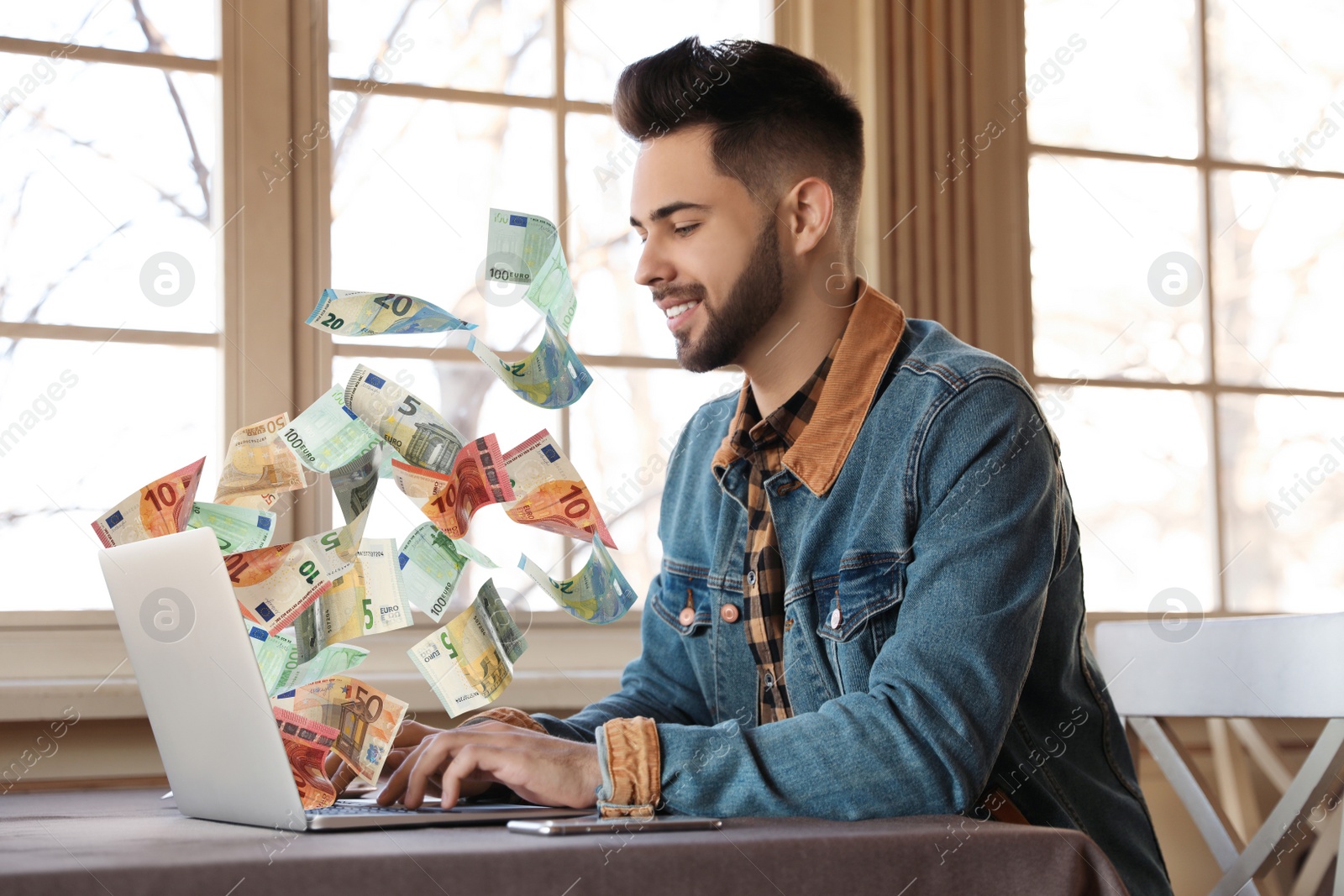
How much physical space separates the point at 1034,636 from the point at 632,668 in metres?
0.62

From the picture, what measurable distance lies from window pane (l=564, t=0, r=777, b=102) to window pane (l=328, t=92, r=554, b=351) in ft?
0.38

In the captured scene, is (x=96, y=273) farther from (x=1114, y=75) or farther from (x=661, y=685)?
(x=1114, y=75)

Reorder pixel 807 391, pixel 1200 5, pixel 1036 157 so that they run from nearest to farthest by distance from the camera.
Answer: pixel 807 391 → pixel 1036 157 → pixel 1200 5

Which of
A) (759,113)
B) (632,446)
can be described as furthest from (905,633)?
(632,446)

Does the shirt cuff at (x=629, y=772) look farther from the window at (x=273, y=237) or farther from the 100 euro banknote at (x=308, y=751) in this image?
the window at (x=273, y=237)

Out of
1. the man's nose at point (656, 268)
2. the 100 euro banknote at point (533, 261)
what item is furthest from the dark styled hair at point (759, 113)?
the 100 euro banknote at point (533, 261)

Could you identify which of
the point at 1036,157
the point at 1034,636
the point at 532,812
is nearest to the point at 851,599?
the point at 1034,636

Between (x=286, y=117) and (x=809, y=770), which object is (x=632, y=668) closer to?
(x=809, y=770)

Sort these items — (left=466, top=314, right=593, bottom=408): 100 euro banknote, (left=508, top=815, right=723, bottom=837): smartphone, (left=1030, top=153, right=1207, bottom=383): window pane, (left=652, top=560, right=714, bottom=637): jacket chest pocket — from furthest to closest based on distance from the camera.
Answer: (left=1030, top=153, right=1207, bottom=383): window pane
(left=652, top=560, right=714, bottom=637): jacket chest pocket
(left=466, top=314, right=593, bottom=408): 100 euro banknote
(left=508, top=815, right=723, bottom=837): smartphone

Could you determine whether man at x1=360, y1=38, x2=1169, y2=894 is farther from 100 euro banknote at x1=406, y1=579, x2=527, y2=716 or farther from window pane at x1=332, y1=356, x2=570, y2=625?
window pane at x1=332, y1=356, x2=570, y2=625

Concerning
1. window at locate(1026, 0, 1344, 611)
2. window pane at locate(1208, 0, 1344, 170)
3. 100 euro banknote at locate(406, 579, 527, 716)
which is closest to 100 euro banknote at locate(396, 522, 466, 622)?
100 euro banknote at locate(406, 579, 527, 716)

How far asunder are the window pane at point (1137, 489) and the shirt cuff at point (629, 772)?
178 cm

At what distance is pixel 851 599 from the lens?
117 cm

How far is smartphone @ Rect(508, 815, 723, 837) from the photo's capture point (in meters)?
0.74
